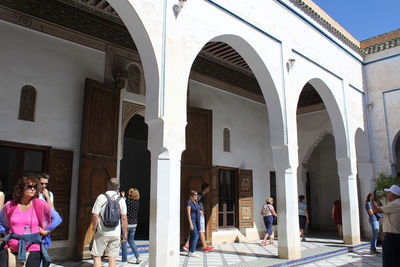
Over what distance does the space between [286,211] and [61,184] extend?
3.17 metres

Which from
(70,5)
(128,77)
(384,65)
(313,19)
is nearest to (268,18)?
(313,19)

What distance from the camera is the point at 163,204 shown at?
3.34 m

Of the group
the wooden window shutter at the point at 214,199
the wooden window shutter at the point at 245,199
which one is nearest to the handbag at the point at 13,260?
the wooden window shutter at the point at 214,199

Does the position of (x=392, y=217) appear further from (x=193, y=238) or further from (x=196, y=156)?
(x=196, y=156)

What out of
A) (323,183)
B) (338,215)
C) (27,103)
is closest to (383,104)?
(338,215)

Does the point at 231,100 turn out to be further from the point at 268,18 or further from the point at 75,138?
the point at 75,138

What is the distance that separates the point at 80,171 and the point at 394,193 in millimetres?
3843

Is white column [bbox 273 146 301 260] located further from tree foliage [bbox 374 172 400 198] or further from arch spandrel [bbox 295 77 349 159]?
tree foliage [bbox 374 172 400 198]

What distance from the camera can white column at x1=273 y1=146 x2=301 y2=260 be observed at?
16.0ft

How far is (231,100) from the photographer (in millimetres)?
7594

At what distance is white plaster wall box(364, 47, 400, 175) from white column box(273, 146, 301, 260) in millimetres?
3852

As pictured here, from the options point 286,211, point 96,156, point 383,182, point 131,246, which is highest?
point 96,156

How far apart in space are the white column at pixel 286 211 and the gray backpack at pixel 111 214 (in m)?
2.63

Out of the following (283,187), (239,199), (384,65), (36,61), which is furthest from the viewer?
(384,65)
